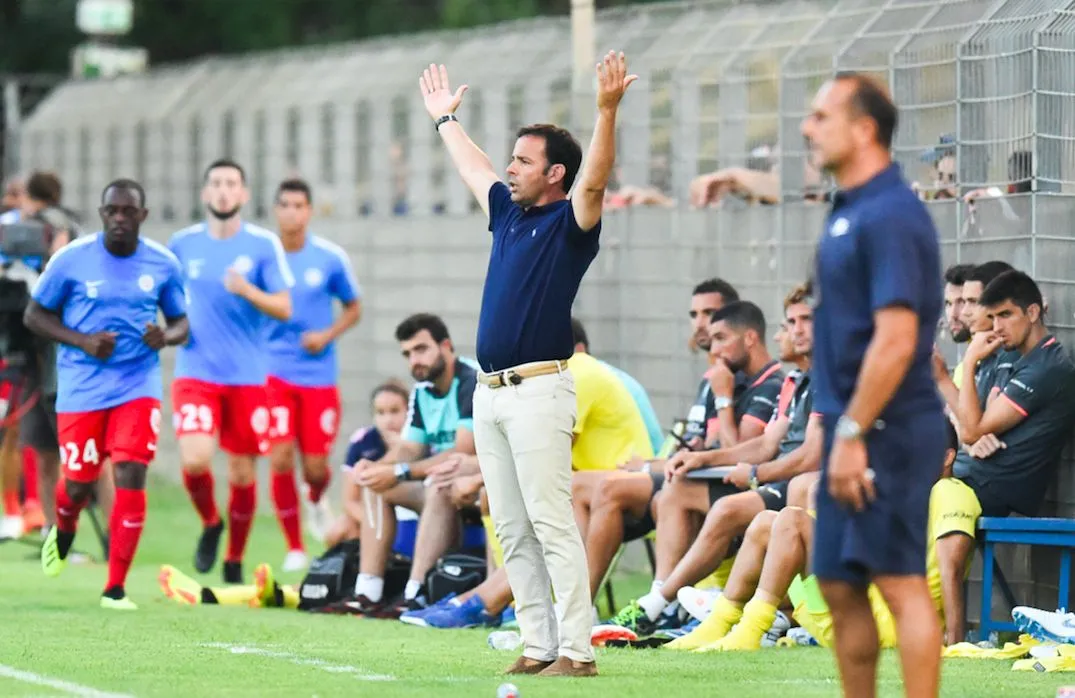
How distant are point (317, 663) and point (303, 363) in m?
7.02

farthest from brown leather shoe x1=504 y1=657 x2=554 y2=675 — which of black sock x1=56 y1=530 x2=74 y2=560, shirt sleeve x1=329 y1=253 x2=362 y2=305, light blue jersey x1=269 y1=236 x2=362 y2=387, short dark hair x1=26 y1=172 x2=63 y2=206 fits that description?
short dark hair x1=26 y1=172 x2=63 y2=206

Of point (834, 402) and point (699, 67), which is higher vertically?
point (699, 67)

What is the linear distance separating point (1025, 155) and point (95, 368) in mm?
5004

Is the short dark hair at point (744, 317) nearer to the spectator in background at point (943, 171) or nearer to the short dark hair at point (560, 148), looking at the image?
the spectator in background at point (943, 171)

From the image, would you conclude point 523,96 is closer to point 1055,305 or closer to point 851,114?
point 1055,305

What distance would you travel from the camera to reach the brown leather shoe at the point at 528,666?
30.8 ft

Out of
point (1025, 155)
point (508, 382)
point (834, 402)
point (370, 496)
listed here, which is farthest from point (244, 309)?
point (834, 402)

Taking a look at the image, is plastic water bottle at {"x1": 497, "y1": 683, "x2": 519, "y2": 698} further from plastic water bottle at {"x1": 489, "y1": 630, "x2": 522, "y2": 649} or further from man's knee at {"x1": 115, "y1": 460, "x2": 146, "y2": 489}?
man's knee at {"x1": 115, "y1": 460, "x2": 146, "y2": 489}

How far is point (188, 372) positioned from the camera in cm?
1568

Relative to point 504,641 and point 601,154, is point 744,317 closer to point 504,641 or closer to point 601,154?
point 504,641

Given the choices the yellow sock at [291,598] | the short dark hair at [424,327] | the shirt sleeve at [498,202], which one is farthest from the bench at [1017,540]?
the yellow sock at [291,598]

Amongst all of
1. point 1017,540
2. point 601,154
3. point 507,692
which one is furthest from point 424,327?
point 507,692

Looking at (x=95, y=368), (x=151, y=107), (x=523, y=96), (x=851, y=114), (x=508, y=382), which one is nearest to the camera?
(x=851, y=114)

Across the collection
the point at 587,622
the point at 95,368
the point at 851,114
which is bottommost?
the point at 587,622
